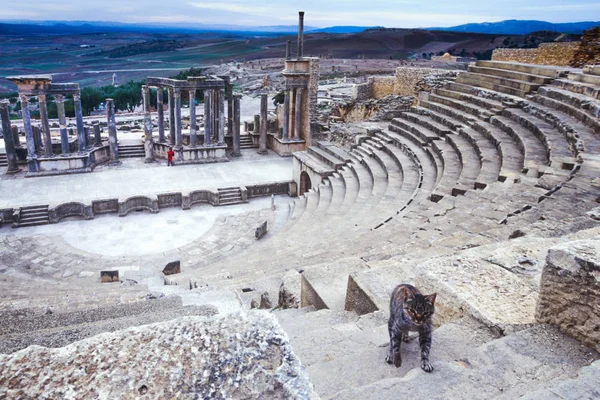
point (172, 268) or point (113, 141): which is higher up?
point (113, 141)

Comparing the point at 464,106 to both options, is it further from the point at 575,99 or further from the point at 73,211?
the point at 73,211

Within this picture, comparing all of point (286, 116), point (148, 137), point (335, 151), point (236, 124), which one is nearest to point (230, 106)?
point (236, 124)

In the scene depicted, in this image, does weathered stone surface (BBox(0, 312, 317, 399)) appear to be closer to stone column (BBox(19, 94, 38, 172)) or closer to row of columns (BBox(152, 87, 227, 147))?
row of columns (BBox(152, 87, 227, 147))

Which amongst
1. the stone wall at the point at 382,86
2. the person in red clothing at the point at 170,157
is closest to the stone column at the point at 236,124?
the person in red clothing at the point at 170,157

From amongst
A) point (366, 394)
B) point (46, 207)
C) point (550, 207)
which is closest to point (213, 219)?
point (46, 207)

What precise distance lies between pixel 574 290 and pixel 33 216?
1601 centimetres

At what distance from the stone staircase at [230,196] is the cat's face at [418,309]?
47.1 feet

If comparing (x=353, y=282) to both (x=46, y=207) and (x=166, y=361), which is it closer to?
(x=166, y=361)

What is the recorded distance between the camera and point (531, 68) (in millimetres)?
15492

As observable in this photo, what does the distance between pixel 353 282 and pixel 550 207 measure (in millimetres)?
3987

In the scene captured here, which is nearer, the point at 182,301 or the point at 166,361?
the point at 166,361

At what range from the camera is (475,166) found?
35.9 ft

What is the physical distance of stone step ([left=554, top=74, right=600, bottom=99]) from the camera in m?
11.9

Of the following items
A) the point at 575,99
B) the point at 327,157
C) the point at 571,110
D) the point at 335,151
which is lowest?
the point at 327,157
